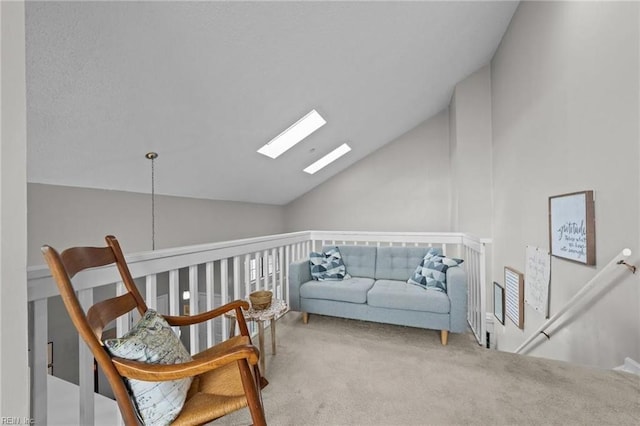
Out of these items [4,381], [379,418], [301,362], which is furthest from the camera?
[301,362]

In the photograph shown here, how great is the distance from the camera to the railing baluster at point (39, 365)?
976 millimetres

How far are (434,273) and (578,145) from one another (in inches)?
58.1

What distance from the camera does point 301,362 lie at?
204cm

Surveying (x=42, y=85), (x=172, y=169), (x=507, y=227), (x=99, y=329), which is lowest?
(x=99, y=329)

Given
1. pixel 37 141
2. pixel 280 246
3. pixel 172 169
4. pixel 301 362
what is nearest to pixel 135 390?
pixel 301 362

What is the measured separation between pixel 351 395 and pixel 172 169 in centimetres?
299

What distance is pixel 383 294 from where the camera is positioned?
263 centimetres

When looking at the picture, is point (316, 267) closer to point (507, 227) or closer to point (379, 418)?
point (379, 418)

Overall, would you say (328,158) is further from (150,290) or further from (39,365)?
(39,365)

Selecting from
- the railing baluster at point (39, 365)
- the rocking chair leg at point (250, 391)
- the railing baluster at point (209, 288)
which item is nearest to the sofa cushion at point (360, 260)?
the railing baluster at point (209, 288)

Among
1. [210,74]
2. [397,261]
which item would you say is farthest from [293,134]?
[397,261]

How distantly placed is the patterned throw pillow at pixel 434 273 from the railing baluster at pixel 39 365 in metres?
2.63

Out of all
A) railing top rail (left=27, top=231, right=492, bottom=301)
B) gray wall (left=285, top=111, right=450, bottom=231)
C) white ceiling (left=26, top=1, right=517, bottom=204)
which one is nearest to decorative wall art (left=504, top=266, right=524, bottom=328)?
railing top rail (left=27, top=231, right=492, bottom=301)

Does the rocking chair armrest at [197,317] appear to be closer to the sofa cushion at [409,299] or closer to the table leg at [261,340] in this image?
the table leg at [261,340]
